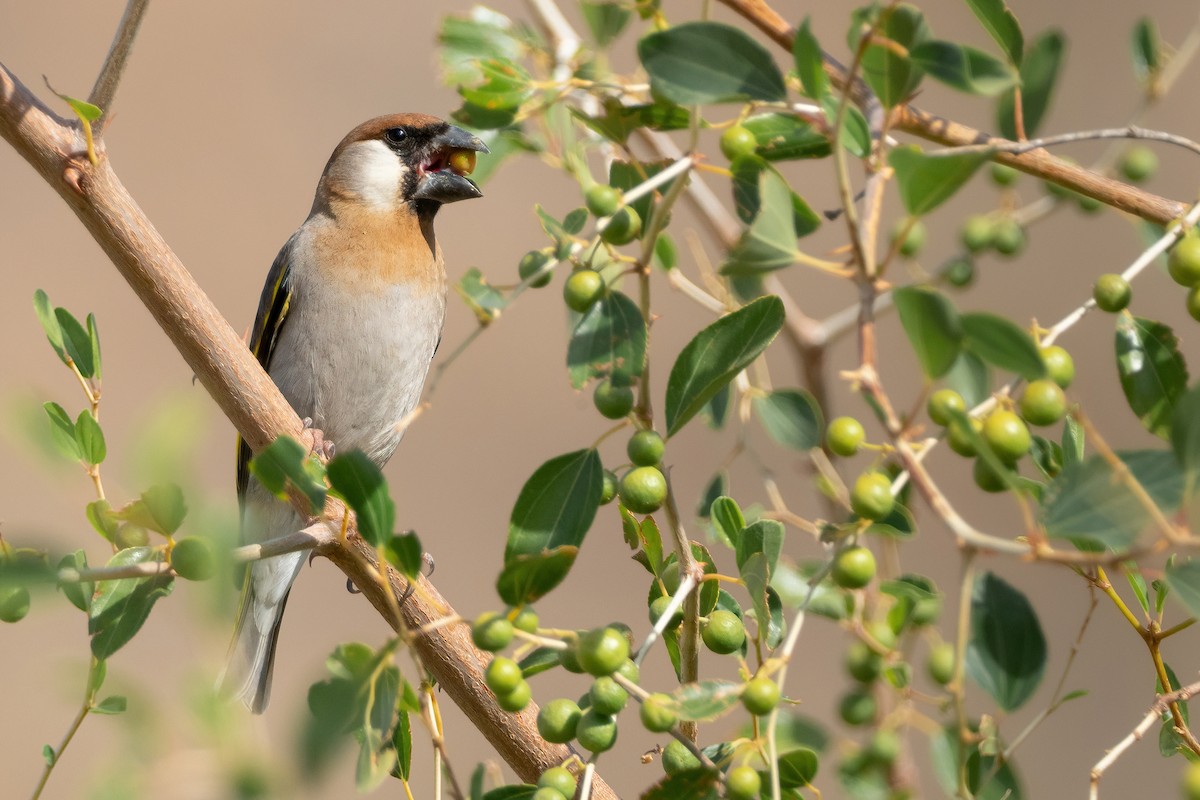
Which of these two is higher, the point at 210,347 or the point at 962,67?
the point at 962,67

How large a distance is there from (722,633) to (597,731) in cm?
17

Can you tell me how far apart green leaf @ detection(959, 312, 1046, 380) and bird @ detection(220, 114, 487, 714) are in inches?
68.2

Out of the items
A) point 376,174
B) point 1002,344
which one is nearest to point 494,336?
point 376,174

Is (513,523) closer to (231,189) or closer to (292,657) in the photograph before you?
(292,657)

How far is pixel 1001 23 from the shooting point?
94cm

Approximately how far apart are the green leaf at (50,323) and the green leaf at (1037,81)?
88 cm

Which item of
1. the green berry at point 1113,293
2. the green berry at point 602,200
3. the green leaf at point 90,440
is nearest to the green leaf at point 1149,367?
the green berry at point 1113,293

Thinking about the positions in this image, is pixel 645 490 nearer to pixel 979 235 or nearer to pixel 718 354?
pixel 718 354

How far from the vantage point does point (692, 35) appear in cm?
85

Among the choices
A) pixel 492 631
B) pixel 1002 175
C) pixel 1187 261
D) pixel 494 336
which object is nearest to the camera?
pixel 492 631

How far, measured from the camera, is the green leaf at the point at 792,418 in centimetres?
99

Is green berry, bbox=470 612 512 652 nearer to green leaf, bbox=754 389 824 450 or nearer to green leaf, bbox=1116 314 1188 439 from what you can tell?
green leaf, bbox=754 389 824 450

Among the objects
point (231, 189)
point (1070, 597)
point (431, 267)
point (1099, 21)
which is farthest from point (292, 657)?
point (1099, 21)

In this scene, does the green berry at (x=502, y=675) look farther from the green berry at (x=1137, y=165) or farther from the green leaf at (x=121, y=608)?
the green berry at (x=1137, y=165)
